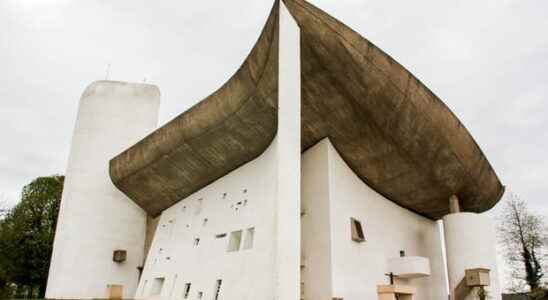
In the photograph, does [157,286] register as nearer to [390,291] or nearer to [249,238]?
[249,238]

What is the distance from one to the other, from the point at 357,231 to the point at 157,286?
22.8 ft

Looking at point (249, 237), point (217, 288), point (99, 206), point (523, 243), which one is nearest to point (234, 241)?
point (249, 237)

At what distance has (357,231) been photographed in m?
11.4

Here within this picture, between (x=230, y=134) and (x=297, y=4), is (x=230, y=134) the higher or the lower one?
the lower one

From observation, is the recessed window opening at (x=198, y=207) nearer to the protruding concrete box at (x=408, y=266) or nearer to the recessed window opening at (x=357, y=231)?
the recessed window opening at (x=357, y=231)

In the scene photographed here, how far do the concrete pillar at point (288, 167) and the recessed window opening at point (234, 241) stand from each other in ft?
13.3

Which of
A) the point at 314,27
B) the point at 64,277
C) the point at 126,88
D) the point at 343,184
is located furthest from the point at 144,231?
the point at 314,27

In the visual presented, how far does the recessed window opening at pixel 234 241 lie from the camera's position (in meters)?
11.2

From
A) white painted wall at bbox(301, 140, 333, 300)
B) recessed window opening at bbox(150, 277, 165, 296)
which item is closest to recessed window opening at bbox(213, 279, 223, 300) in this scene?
white painted wall at bbox(301, 140, 333, 300)

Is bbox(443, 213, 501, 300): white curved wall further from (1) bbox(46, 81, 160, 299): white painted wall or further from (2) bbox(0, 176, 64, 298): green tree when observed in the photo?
(2) bbox(0, 176, 64, 298): green tree

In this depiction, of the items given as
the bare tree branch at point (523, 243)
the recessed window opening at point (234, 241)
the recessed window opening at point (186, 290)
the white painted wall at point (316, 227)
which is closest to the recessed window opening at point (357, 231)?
the white painted wall at point (316, 227)

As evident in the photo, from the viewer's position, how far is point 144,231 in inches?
703

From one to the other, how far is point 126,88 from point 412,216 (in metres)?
13.0

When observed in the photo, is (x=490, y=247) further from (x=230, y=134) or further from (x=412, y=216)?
(x=230, y=134)
